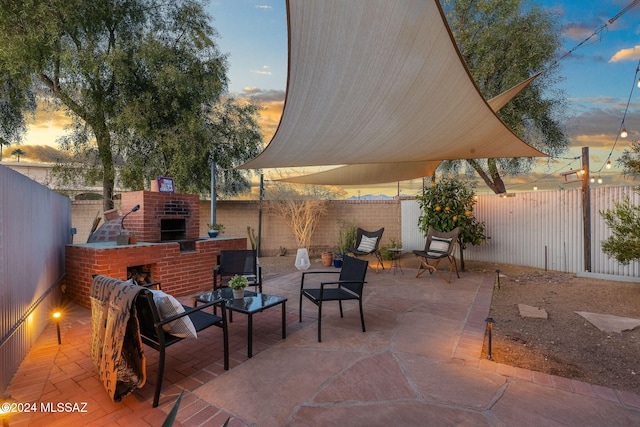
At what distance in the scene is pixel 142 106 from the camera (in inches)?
305

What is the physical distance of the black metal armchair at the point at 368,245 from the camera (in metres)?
6.31

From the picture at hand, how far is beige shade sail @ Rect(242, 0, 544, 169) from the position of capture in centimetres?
236

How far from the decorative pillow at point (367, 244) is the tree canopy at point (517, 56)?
18.4 ft

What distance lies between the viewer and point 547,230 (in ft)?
20.3

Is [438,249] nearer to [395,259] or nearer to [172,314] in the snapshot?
[395,259]

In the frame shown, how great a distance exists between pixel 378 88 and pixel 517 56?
7.96 meters

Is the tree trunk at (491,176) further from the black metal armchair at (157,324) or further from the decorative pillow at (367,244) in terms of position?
the black metal armchair at (157,324)

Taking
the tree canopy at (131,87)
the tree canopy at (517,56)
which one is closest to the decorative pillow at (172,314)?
the tree canopy at (131,87)

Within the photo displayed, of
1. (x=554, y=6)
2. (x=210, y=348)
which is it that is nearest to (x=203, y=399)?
(x=210, y=348)

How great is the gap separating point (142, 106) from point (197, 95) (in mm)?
1414

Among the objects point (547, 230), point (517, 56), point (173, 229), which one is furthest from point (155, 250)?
point (517, 56)

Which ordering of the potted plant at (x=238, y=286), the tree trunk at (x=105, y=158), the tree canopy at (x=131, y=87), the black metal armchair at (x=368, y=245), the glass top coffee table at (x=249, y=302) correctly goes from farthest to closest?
the tree trunk at (x=105, y=158), the tree canopy at (x=131, y=87), the black metal armchair at (x=368, y=245), the potted plant at (x=238, y=286), the glass top coffee table at (x=249, y=302)

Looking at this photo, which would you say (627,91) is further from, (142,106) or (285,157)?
(142,106)

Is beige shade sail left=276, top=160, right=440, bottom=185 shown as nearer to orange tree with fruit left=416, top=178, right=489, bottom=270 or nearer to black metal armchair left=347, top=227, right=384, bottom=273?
orange tree with fruit left=416, top=178, right=489, bottom=270
